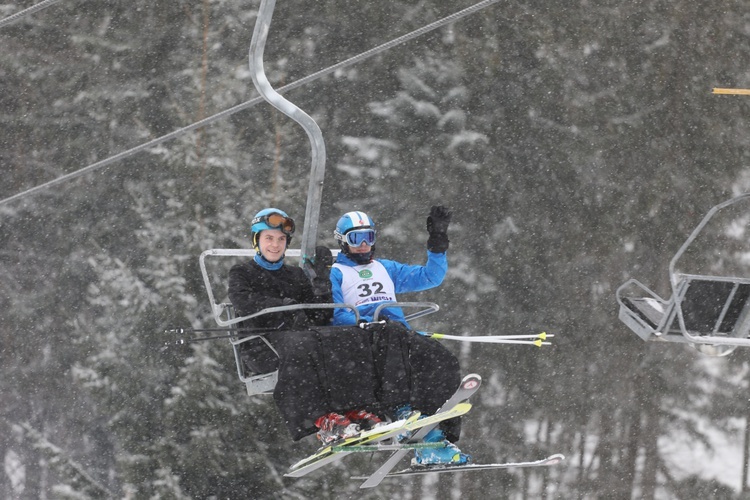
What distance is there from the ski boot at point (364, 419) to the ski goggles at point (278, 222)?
3.36ft

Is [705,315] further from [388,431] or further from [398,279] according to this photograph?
[388,431]

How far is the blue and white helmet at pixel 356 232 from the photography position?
241 inches

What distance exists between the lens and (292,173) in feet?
42.5

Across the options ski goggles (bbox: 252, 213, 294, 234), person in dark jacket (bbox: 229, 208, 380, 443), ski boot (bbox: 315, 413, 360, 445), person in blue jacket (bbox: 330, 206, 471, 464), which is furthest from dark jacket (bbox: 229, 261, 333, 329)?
ski boot (bbox: 315, 413, 360, 445)

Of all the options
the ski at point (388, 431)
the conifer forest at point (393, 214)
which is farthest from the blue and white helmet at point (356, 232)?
the conifer forest at point (393, 214)

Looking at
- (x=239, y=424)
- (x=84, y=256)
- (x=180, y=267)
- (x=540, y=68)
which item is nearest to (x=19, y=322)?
(x=84, y=256)

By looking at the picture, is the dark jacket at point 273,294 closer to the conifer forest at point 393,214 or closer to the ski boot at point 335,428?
the ski boot at point 335,428

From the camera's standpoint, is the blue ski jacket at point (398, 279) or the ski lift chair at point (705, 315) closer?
the ski lift chair at point (705, 315)

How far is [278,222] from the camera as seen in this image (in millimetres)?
5945

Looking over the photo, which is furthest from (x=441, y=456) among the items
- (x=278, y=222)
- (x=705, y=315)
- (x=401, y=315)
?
(x=705, y=315)

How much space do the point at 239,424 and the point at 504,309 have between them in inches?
127

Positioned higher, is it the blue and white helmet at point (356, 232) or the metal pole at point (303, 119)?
the metal pole at point (303, 119)

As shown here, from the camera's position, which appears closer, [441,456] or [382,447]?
[382,447]

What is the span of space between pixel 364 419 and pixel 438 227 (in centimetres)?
111
